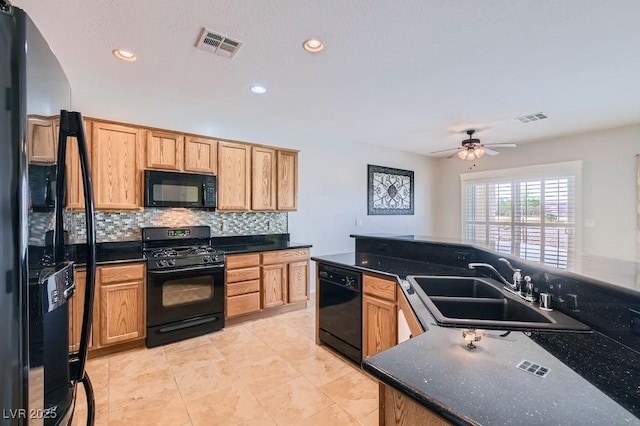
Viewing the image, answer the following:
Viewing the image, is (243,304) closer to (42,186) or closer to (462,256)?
(462,256)

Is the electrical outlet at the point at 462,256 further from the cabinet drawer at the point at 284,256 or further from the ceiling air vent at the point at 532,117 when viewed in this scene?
the ceiling air vent at the point at 532,117

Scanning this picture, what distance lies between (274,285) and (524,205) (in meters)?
4.57

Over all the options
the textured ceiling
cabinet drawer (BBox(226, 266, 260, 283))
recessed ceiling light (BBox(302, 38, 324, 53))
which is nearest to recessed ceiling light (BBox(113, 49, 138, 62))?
the textured ceiling

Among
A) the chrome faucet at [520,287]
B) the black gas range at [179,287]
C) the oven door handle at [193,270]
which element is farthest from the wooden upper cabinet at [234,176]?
the chrome faucet at [520,287]

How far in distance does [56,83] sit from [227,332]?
9.69ft

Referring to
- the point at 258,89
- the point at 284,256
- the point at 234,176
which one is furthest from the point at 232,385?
the point at 258,89


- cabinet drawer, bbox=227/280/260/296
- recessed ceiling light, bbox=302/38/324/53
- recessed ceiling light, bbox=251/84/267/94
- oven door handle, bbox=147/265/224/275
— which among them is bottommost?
cabinet drawer, bbox=227/280/260/296

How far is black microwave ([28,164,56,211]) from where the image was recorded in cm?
69

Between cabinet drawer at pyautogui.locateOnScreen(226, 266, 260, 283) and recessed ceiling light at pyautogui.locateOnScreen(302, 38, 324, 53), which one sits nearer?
recessed ceiling light at pyautogui.locateOnScreen(302, 38, 324, 53)

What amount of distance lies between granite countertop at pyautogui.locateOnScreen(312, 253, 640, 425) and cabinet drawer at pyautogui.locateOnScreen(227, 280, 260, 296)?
8.64 ft

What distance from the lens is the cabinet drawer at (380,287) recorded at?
215 cm

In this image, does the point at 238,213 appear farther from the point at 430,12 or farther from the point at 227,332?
the point at 430,12

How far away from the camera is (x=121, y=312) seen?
2746 millimetres

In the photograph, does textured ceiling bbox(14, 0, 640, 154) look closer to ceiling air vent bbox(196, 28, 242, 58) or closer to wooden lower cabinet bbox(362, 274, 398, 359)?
ceiling air vent bbox(196, 28, 242, 58)
